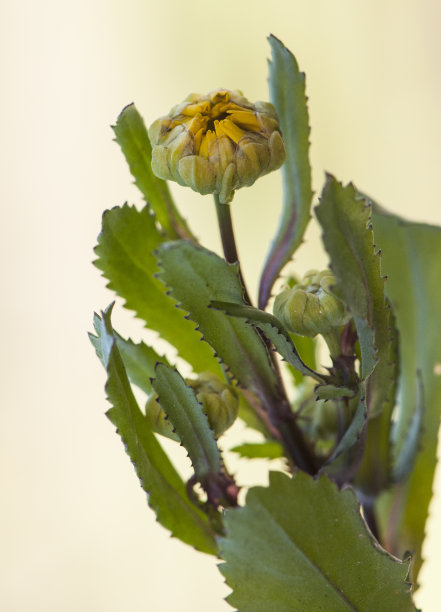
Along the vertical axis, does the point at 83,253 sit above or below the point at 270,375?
above

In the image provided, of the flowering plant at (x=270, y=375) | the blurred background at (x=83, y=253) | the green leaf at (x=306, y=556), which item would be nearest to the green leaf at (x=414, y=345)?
the flowering plant at (x=270, y=375)

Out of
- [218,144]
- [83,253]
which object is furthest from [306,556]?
[83,253]

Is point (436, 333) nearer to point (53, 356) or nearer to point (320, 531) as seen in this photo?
point (320, 531)

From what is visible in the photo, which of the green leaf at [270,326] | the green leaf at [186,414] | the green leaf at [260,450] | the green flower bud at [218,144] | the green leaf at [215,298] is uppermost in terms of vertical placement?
the green flower bud at [218,144]

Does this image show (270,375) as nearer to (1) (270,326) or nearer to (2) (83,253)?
(1) (270,326)

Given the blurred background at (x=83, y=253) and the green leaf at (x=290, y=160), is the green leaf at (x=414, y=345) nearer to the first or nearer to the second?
the green leaf at (x=290, y=160)

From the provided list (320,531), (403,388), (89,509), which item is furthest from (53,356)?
(320,531)

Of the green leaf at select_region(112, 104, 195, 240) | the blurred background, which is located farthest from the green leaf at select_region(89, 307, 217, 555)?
the blurred background
